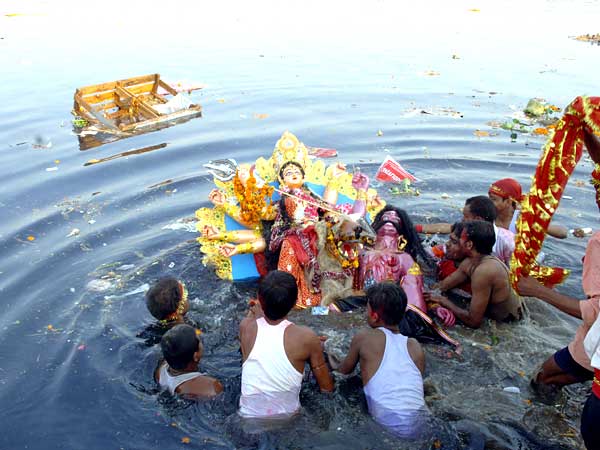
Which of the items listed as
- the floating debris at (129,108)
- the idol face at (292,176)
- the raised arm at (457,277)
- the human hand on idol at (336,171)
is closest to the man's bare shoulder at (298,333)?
the raised arm at (457,277)

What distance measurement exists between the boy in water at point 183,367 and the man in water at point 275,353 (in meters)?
0.43

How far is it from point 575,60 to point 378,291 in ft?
49.1

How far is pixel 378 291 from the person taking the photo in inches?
162

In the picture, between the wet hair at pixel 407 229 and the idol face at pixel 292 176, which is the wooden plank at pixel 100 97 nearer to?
the idol face at pixel 292 176

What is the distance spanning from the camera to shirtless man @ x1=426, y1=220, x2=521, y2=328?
493cm

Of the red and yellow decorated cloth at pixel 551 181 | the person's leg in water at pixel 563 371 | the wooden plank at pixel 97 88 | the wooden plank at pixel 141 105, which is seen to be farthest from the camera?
the wooden plank at pixel 141 105

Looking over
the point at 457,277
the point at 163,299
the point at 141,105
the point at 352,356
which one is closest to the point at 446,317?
the point at 457,277

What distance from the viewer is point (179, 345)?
4.21 m

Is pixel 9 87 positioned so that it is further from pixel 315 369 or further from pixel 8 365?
pixel 315 369

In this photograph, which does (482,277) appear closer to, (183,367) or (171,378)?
(183,367)

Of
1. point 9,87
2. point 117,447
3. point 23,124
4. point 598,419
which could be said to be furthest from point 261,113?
point 598,419

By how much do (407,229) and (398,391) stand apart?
8.75 ft

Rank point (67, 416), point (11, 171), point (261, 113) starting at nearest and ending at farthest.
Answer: point (67, 416) → point (11, 171) → point (261, 113)

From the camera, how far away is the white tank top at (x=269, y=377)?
392cm
